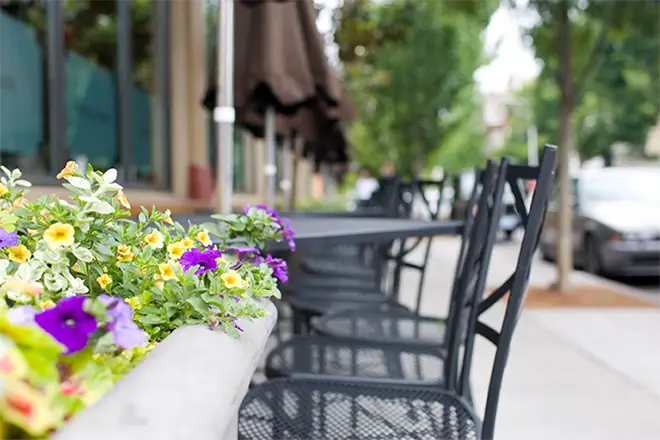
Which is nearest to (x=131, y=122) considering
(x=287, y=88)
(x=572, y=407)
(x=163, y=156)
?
(x=163, y=156)

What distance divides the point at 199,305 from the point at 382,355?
1.37 metres

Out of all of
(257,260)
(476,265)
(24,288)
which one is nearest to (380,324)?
(476,265)

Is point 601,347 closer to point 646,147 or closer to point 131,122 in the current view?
point 131,122

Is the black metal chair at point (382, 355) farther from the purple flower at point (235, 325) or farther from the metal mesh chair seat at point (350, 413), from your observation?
the purple flower at point (235, 325)

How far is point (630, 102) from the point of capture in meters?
24.5

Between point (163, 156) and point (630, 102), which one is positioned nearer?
point (163, 156)

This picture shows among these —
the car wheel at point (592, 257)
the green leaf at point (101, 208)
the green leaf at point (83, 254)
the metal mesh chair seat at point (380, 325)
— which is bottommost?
the car wheel at point (592, 257)

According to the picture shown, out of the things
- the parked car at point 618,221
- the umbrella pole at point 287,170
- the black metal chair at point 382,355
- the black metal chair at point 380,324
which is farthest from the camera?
the parked car at point 618,221

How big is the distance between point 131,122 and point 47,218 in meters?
5.32

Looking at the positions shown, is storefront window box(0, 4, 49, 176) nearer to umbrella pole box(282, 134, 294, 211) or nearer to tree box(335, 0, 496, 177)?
umbrella pole box(282, 134, 294, 211)

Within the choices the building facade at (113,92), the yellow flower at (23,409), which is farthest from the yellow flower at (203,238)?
the building facade at (113,92)

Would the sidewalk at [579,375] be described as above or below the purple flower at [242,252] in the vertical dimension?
below

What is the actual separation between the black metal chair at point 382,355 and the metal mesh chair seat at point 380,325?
0.20 meters

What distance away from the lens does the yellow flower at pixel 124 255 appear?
4.19 feet
